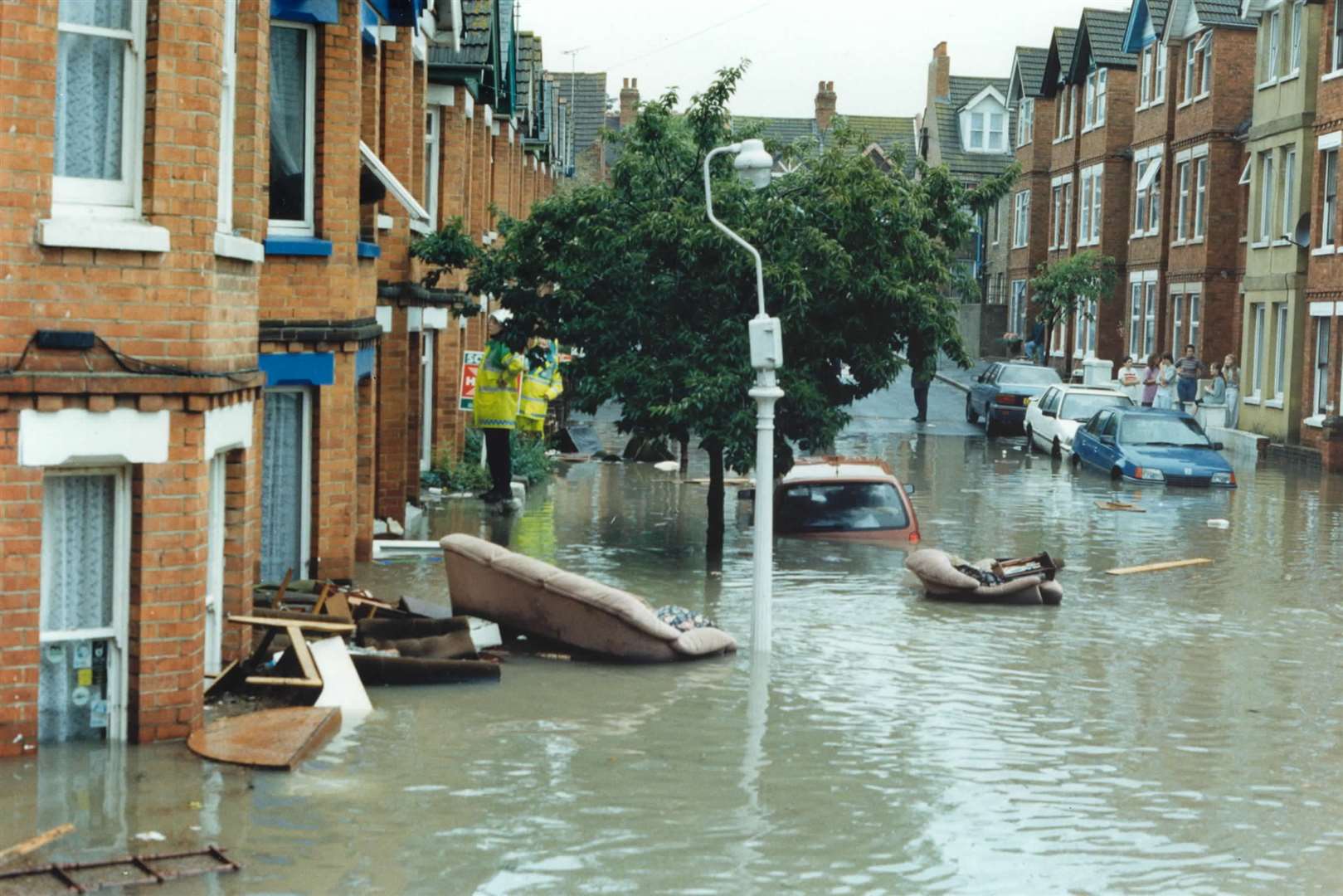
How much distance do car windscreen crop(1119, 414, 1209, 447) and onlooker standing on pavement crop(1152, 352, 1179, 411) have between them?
823 centimetres

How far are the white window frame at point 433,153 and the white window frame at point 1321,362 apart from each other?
19174 millimetres

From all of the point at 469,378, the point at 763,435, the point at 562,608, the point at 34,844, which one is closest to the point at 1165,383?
the point at 469,378

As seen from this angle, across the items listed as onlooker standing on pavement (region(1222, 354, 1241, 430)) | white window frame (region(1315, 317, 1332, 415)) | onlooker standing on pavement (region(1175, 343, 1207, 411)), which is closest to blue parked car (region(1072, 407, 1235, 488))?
white window frame (region(1315, 317, 1332, 415))


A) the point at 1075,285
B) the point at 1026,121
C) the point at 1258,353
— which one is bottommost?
the point at 1258,353

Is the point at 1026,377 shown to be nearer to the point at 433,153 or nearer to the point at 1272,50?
the point at 1272,50

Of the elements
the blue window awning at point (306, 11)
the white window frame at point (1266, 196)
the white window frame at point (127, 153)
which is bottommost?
the white window frame at point (127, 153)

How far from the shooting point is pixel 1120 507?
27328mm

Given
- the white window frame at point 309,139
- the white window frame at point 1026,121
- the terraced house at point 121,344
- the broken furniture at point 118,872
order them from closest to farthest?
the broken furniture at point 118,872
the terraced house at point 121,344
the white window frame at point 309,139
the white window frame at point 1026,121

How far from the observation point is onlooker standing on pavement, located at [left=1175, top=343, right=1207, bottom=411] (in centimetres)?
4131

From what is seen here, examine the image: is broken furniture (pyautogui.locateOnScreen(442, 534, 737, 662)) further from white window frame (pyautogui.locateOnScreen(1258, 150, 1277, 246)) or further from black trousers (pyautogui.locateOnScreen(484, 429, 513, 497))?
white window frame (pyautogui.locateOnScreen(1258, 150, 1277, 246))

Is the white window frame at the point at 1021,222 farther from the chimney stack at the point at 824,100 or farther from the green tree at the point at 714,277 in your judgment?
the green tree at the point at 714,277

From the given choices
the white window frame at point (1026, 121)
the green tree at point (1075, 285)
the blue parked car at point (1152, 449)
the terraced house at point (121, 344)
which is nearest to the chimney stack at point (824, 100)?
the white window frame at point (1026, 121)

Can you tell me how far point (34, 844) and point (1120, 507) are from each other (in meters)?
21.0

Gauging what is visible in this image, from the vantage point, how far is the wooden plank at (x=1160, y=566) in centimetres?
2064
